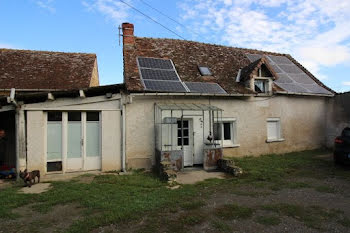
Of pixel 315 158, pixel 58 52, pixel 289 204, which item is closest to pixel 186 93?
pixel 289 204

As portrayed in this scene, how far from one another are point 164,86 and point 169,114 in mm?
1245

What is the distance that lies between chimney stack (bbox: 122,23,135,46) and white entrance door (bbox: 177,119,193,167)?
18.2 feet

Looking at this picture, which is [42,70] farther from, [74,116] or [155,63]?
[155,63]

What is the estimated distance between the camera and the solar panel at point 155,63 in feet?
34.8

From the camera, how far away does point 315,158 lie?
33.3 feet

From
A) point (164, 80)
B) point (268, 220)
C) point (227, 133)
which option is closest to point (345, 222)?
point (268, 220)

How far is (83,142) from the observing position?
320 inches

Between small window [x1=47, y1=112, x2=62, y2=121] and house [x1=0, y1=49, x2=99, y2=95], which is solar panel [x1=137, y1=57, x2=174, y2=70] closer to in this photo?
house [x1=0, y1=49, x2=99, y2=95]

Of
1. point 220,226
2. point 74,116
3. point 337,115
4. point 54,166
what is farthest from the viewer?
point 337,115

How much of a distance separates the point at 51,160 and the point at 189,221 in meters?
5.97

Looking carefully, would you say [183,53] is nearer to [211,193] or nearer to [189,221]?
[211,193]

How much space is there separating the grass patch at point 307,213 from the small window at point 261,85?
7302mm

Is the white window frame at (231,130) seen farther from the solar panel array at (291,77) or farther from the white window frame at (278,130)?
the solar panel array at (291,77)

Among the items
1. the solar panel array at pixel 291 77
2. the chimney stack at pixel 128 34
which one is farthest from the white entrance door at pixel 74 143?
the solar panel array at pixel 291 77
